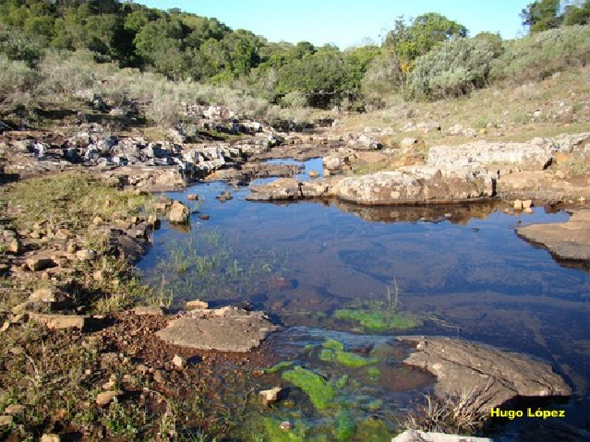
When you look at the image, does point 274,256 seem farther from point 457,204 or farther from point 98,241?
point 457,204

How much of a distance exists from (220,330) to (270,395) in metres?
1.13

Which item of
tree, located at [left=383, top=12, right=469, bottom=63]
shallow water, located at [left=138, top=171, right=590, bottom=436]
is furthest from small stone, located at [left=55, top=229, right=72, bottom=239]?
tree, located at [left=383, top=12, right=469, bottom=63]

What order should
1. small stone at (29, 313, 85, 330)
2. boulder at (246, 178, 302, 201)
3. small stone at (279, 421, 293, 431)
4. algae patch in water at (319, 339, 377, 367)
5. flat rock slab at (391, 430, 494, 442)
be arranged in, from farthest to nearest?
boulder at (246, 178, 302, 201)
small stone at (29, 313, 85, 330)
algae patch in water at (319, 339, 377, 367)
small stone at (279, 421, 293, 431)
flat rock slab at (391, 430, 494, 442)

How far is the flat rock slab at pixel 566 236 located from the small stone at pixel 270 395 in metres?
5.02

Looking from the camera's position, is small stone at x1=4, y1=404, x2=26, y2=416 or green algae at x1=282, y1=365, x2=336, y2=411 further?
green algae at x1=282, y1=365, x2=336, y2=411

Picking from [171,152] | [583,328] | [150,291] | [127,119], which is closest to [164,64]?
[127,119]

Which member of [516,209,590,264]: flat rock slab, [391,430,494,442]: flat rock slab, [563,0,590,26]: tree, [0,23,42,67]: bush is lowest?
[391,430,494,442]: flat rock slab

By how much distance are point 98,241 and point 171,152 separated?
7.85m

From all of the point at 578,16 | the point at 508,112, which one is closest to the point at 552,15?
the point at 578,16

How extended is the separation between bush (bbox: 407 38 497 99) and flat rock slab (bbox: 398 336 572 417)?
2182cm

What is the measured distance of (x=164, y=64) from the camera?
3581cm

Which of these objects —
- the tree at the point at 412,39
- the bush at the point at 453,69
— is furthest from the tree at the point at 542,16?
the bush at the point at 453,69

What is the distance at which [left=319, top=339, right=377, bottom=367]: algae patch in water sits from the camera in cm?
417

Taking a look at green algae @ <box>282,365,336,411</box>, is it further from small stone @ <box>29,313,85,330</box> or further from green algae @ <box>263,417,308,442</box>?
small stone @ <box>29,313,85,330</box>
